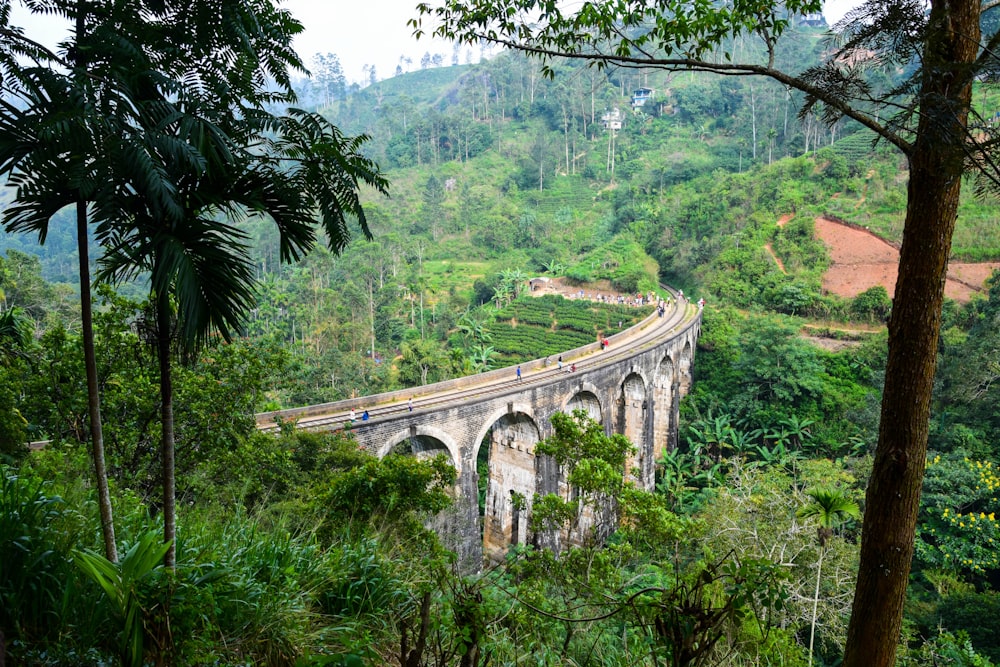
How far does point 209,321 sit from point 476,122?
64230 millimetres

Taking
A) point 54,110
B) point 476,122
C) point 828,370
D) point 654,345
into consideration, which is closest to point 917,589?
point 654,345

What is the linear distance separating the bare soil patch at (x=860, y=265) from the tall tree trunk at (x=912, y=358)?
28.6 m

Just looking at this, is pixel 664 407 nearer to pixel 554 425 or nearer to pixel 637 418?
pixel 637 418

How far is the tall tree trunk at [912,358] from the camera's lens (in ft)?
8.31

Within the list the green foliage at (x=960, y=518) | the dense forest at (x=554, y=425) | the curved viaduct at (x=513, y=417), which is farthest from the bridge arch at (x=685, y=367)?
the green foliage at (x=960, y=518)

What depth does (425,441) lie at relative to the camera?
14.4m

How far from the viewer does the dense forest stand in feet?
9.11

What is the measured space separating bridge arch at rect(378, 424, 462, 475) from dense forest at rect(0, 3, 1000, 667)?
0.88 meters

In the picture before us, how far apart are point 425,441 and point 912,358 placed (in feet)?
41.2

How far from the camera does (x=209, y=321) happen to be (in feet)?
8.98

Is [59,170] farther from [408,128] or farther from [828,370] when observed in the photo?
[408,128]

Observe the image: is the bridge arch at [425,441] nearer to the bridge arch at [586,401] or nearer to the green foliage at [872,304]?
the bridge arch at [586,401]

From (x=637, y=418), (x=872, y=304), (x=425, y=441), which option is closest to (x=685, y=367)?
(x=637, y=418)

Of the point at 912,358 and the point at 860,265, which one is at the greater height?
the point at 912,358
